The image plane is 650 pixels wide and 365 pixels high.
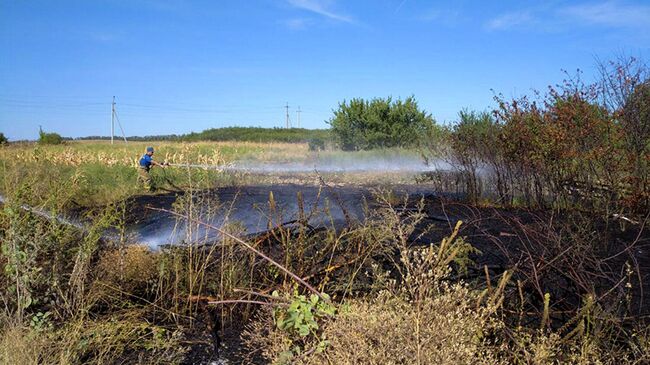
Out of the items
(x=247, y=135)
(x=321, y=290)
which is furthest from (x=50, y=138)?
(x=321, y=290)

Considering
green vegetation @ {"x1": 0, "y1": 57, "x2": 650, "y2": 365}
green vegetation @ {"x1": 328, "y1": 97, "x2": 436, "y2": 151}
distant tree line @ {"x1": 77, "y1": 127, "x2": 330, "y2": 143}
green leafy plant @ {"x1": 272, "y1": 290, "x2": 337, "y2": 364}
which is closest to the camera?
green vegetation @ {"x1": 0, "y1": 57, "x2": 650, "y2": 365}

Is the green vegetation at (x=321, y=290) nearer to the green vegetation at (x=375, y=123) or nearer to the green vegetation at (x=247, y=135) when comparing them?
the green vegetation at (x=375, y=123)

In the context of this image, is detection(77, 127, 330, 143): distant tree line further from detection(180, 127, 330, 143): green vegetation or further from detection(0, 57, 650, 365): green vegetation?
detection(0, 57, 650, 365): green vegetation

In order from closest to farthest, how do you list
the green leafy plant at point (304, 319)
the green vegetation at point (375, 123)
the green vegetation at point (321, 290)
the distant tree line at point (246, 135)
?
the green vegetation at point (321, 290), the green leafy plant at point (304, 319), the green vegetation at point (375, 123), the distant tree line at point (246, 135)

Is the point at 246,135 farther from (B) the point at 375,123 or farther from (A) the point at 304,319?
(A) the point at 304,319

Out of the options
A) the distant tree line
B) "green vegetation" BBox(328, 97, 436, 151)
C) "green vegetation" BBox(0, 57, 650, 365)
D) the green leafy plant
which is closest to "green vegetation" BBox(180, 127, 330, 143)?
the distant tree line

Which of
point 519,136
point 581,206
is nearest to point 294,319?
point 581,206

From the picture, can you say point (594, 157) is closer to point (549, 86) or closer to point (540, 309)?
point (549, 86)

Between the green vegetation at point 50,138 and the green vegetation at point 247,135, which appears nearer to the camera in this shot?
the green vegetation at point 50,138

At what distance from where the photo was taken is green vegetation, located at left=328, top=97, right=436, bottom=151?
40.8 metres

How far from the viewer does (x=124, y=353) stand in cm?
395

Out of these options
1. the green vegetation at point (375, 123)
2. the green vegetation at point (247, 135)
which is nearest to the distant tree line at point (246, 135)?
the green vegetation at point (247, 135)

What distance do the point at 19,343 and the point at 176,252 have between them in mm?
1635

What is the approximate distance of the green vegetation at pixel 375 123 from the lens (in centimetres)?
4078
